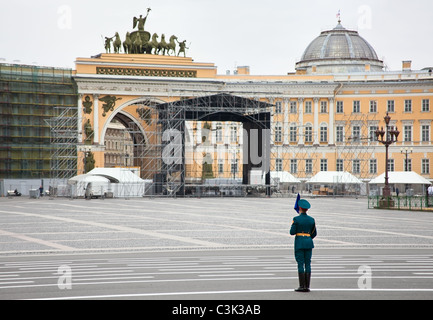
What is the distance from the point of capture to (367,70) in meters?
84.1

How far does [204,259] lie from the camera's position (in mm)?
18875

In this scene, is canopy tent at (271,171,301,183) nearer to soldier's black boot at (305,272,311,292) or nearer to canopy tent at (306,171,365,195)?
canopy tent at (306,171,365,195)

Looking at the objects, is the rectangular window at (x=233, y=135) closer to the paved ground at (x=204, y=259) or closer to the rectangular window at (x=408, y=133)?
the rectangular window at (x=408, y=133)

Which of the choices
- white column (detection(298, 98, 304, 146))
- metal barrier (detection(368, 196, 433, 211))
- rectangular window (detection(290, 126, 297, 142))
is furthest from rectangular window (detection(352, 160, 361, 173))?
metal barrier (detection(368, 196, 433, 211))

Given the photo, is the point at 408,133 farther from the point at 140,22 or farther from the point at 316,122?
the point at 140,22

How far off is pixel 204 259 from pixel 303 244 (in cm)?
555

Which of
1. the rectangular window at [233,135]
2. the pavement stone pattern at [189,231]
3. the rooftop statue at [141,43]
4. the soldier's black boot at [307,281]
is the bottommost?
the pavement stone pattern at [189,231]

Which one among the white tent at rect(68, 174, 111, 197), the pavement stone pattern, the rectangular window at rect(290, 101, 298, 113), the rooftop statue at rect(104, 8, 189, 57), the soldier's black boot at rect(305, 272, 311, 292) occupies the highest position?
the rooftop statue at rect(104, 8, 189, 57)

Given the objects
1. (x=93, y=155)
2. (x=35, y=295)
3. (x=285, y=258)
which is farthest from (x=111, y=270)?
(x=93, y=155)

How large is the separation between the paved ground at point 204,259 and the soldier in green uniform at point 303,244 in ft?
1.05

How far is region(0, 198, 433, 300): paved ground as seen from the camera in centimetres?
1379

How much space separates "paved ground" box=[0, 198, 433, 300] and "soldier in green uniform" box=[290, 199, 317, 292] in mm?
319

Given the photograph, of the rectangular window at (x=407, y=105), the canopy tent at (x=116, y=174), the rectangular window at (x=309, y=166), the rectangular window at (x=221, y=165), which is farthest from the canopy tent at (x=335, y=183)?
the canopy tent at (x=116, y=174)

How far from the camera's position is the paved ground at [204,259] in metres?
13.8
